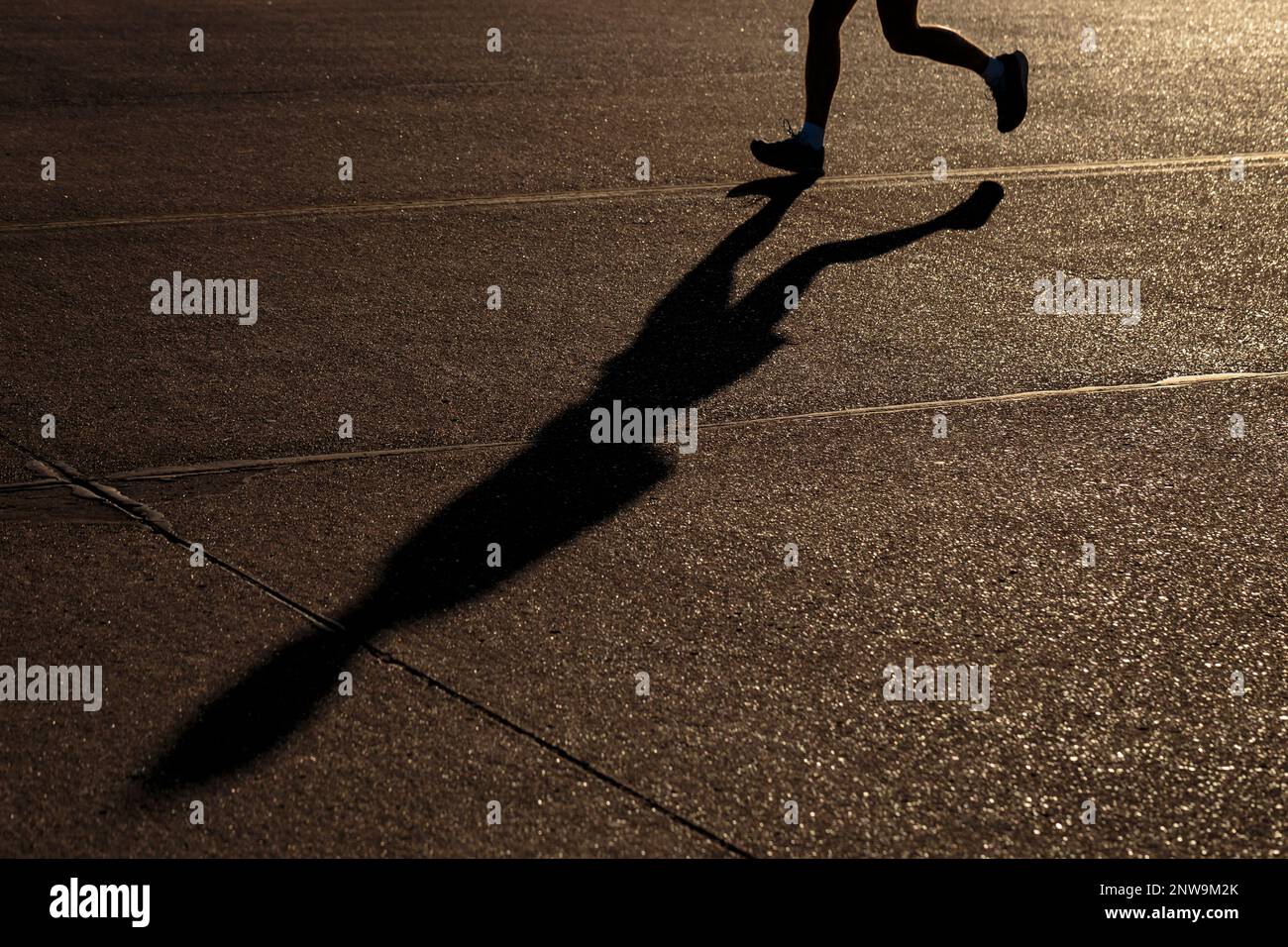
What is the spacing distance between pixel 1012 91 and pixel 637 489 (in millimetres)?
4414

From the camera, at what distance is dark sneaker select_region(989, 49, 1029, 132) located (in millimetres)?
8086

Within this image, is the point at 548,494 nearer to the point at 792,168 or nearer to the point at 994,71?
the point at 792,168

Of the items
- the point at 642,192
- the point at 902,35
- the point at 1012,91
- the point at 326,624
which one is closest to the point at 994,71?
the point at 1012,91

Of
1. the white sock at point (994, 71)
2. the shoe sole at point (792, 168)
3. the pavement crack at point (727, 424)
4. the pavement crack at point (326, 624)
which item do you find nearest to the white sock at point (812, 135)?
the shoe sole at point (792, 168)

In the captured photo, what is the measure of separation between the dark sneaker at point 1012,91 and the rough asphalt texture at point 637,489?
203 millimetres

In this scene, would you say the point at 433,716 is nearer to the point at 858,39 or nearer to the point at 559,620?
the point at 559,620

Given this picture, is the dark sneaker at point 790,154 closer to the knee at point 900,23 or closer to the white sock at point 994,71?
the knee at point 900,23

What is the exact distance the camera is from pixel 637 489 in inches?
184

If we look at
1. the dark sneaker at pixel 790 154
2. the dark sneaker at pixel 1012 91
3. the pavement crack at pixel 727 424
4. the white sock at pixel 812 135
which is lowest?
the pavement crack at pixel 727 424

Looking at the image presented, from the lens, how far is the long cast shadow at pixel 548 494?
3562 mm

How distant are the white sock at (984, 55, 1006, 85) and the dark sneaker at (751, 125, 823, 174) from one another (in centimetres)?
105

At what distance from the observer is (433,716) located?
3582mm
